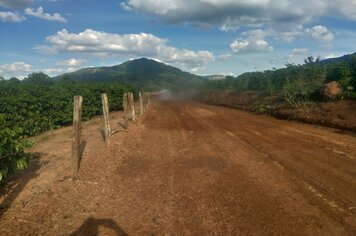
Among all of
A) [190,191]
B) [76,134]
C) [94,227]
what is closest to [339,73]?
[190,191]

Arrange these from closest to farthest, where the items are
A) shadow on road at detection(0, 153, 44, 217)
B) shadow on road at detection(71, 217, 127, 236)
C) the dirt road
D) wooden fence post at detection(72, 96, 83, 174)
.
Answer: shadow on road at detection(71, 217, 127, 236) < the dirt road < shadow on road at detection(0, 153, 44, 217) < wooden fence post at detection(72, 96, 83, 174)

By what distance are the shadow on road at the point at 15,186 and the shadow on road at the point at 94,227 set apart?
5.61 ft

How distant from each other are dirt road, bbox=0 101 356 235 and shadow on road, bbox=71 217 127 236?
0.02 meters

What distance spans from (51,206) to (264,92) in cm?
2941

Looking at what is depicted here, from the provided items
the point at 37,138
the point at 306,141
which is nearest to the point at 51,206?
the point at 306,141

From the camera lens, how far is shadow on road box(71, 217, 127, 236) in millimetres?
6199

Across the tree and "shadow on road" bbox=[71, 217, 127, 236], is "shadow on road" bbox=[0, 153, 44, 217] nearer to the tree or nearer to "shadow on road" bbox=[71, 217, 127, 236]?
"shadow on road" bbox=[71, 217, 127, 236]

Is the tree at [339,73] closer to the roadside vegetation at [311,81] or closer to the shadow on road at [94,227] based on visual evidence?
the roadside vegetation at [311,81]

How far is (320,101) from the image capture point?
73.1 feet

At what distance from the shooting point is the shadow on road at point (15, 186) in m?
7.47

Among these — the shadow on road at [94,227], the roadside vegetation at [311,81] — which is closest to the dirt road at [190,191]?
the shadow on road at [94,227]

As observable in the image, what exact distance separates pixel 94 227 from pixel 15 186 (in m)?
3.20

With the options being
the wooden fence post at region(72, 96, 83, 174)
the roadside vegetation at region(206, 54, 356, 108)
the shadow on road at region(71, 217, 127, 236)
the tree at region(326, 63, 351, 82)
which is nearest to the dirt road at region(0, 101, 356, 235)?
the shadow on road at region(71, 217, 127, 236)

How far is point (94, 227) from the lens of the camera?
6445 millimetres
